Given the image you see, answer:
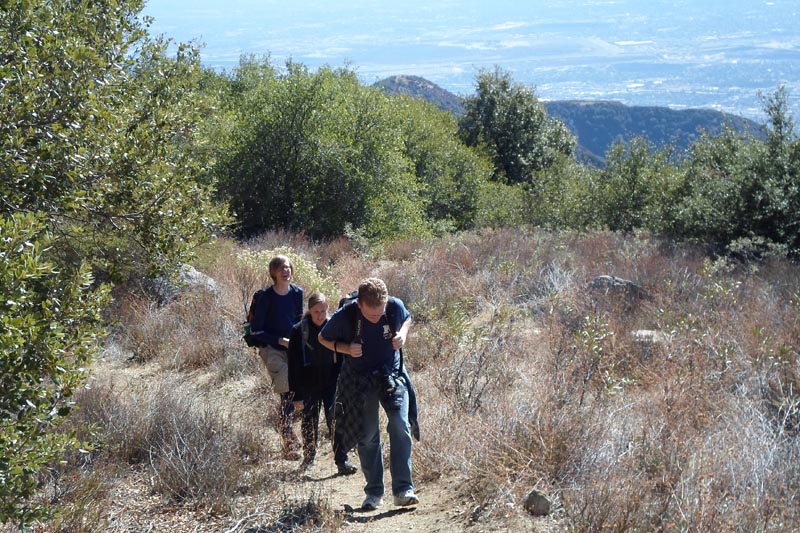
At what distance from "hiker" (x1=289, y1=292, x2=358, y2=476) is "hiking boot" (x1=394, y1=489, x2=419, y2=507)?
92 centimetres

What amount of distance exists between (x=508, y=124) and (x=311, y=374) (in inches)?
1297

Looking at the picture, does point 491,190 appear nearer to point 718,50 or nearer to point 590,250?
point 590,250

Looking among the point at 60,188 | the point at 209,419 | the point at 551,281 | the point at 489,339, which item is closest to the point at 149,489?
the point at 209,419

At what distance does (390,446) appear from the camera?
5.49 metres

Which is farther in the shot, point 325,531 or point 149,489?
point 149,489

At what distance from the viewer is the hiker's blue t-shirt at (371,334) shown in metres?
5.44

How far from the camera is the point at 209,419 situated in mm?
6488

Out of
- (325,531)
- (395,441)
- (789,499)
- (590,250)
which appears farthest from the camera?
(590,250)

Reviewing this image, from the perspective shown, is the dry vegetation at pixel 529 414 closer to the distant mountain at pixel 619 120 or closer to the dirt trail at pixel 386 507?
the dirt trail at pixel 386 507

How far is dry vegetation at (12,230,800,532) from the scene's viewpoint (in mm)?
4691

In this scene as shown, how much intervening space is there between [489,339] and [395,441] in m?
3.01

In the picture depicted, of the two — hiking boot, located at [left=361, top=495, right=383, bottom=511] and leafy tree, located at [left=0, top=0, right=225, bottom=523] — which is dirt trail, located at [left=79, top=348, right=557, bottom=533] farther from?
leafy tree, located at [left=0, top=0, right=225, bottom=523]

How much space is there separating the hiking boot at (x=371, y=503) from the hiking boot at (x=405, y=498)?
161mm

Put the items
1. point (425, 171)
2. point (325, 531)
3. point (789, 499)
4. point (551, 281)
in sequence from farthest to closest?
point (425, 171) < point (551, 281) < point (325, 531) < point (789, 499)
